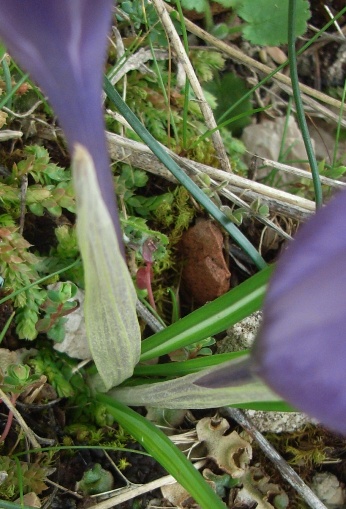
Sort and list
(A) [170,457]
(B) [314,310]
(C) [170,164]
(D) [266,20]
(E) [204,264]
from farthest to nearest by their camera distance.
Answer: (D) [266,20], (E) [204,264], (C) [170,164], (A) [170,457], (B) [314,310]

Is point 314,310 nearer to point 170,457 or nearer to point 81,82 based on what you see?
point 81,82

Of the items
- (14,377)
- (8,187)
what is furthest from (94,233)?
(8,187)

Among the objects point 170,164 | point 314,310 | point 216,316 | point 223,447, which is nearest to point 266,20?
point 170,164

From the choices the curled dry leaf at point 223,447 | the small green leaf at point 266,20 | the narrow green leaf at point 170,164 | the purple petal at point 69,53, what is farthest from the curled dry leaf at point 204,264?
the purple petal at point 69,53

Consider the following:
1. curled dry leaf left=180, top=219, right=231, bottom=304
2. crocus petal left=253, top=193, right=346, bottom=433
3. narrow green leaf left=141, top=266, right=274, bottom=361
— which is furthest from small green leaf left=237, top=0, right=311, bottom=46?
crocus petal left=253, top=193, right=346, bottom=433

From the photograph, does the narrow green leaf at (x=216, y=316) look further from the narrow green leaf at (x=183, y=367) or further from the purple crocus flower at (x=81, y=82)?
the purple crocus flower at (x=81, y=82)

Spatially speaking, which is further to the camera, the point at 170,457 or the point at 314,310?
the point at 170,457

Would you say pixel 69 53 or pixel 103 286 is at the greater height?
pixel 69 53

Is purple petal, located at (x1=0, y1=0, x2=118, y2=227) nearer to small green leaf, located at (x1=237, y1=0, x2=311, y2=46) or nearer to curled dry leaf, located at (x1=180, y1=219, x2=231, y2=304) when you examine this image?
curled dry leaf, located at (x1=180, y1=219, x2=231, y2=304)
